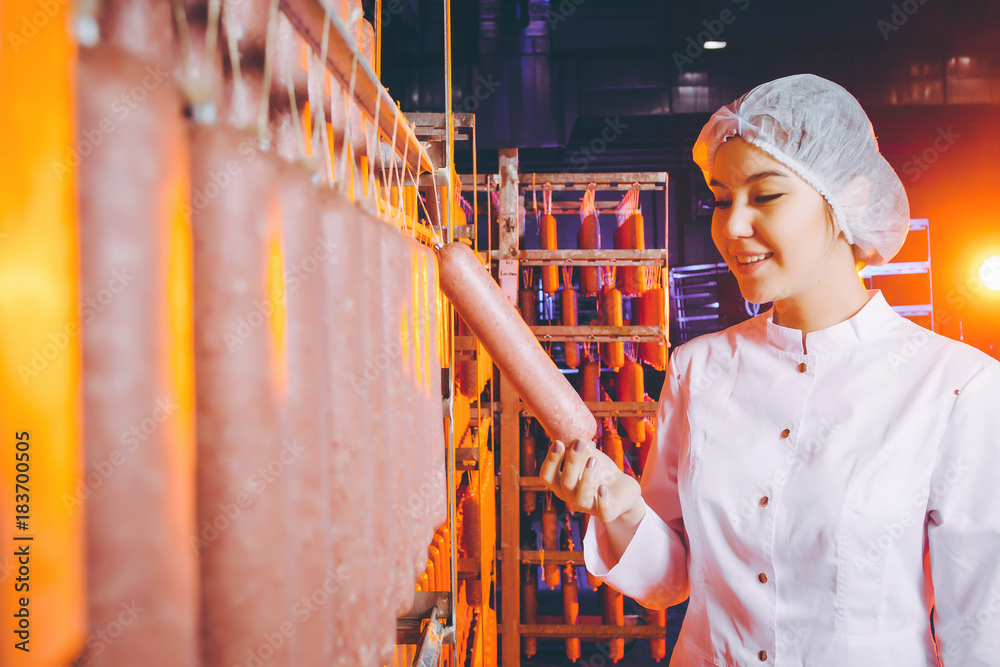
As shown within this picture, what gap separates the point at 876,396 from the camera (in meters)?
1.28

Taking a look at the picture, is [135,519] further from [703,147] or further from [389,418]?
[703,147]

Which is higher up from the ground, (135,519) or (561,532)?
(135,519)

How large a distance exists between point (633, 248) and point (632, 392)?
1018 millimetres

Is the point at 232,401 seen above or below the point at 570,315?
below

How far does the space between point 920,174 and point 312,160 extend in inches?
306

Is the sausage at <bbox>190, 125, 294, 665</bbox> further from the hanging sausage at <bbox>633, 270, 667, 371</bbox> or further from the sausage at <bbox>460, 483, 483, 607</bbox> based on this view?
the hanging sausage at <bbox>633, 270, 667, 371</bbox>

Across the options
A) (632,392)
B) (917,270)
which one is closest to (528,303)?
(632,392)

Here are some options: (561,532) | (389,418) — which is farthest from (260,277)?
(561,532)

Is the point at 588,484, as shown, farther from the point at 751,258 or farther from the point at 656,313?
the point at 656,313

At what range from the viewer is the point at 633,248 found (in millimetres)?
3625

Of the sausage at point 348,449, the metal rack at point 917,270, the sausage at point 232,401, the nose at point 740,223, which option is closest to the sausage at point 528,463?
the nose at point 740,223

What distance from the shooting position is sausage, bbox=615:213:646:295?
362 cm

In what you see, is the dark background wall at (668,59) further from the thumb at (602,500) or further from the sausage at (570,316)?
the thumb at (602,500)

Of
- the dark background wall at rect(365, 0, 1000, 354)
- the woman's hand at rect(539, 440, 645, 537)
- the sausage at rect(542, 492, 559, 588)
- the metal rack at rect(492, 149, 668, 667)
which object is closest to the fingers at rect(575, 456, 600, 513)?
the woman's hand at rect(539, 440, 645, 537)
